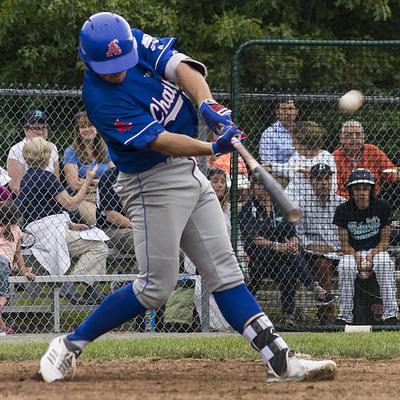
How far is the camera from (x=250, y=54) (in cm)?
1393

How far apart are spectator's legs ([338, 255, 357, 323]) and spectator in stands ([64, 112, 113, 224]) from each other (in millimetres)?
2243

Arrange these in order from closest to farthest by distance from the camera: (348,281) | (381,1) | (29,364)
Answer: (29,364) < (348,281) < (381,1)

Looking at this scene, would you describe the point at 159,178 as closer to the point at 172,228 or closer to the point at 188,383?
the point at 172,228

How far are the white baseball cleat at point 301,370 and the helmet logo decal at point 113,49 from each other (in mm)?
1814

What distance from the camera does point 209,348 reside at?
772 cm

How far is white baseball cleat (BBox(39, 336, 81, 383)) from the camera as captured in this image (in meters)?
6.13

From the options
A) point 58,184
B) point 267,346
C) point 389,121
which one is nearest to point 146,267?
point 267,346

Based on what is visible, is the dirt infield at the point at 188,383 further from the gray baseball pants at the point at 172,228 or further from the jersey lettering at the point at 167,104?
the jersey lettering at the point at 167,104

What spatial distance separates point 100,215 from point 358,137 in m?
2.40

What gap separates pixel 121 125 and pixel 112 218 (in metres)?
4.35

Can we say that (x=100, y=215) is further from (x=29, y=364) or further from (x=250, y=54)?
(x=250, y=54)

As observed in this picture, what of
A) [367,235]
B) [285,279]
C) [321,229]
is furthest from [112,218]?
[367,235]

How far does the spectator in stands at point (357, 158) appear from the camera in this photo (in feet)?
32.9

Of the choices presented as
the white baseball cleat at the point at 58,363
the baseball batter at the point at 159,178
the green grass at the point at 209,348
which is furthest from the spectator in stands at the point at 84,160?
the white baseball cleat at the point at 58,363
